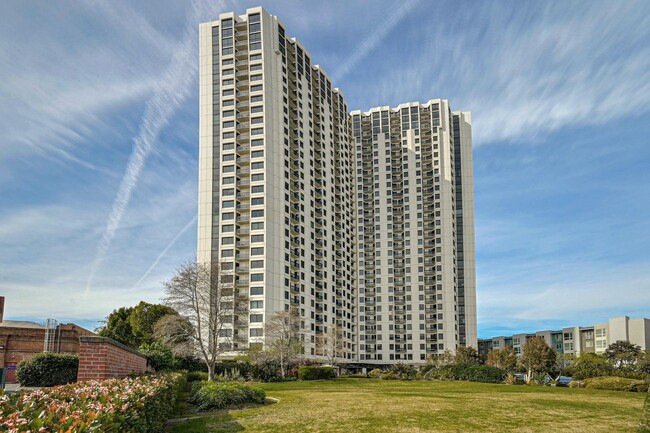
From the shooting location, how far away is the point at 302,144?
103625 millimetres

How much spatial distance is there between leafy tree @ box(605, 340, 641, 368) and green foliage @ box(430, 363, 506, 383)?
70.3m

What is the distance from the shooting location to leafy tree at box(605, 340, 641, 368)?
10688 cm

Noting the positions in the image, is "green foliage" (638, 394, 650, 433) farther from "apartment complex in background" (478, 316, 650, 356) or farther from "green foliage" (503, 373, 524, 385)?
"apartment complex in background" (478, 316, 650, 356)

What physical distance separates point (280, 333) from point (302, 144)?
144ft

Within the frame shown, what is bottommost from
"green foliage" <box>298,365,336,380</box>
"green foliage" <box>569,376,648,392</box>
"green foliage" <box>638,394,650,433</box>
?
"green foliage" <box>298,365,336,380</box>

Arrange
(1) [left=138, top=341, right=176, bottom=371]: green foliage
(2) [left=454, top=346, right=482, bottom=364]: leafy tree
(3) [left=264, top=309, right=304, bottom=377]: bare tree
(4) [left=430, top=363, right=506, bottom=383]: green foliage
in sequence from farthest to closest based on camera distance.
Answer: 1. (2) [left=454, top=346, right=482, bottom=364]: leafy tree
2. (3) [left=264, top=309, right=304, bottom=377]: bare tree
3. (4) [left=430, top=363, right=506, bottom=383]: green foliage
4. (1) [left=138, top=341, right=176, bottom=371]: green foliage

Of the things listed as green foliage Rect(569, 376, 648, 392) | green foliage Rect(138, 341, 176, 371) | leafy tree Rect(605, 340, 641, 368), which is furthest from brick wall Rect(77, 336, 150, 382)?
leafy tree Rect(605, 340, 641, 368)

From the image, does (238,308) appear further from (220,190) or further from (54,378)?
(54,378)

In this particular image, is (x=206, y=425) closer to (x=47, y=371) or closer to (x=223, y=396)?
(x=223, y=396)

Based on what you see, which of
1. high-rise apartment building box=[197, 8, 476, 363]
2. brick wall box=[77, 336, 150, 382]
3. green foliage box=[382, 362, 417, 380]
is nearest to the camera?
brick wall box=[77, 336, 150, 382]

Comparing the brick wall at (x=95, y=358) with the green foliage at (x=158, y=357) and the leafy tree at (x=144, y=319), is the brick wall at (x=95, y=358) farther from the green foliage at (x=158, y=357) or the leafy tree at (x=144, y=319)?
the leafy tree at (x=144, y=319)

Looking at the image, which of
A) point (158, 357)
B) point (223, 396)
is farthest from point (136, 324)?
point (223, 396)

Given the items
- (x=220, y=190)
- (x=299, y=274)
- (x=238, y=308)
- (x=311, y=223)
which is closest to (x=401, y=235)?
(x=311, y=223)

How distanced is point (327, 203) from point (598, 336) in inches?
3369
